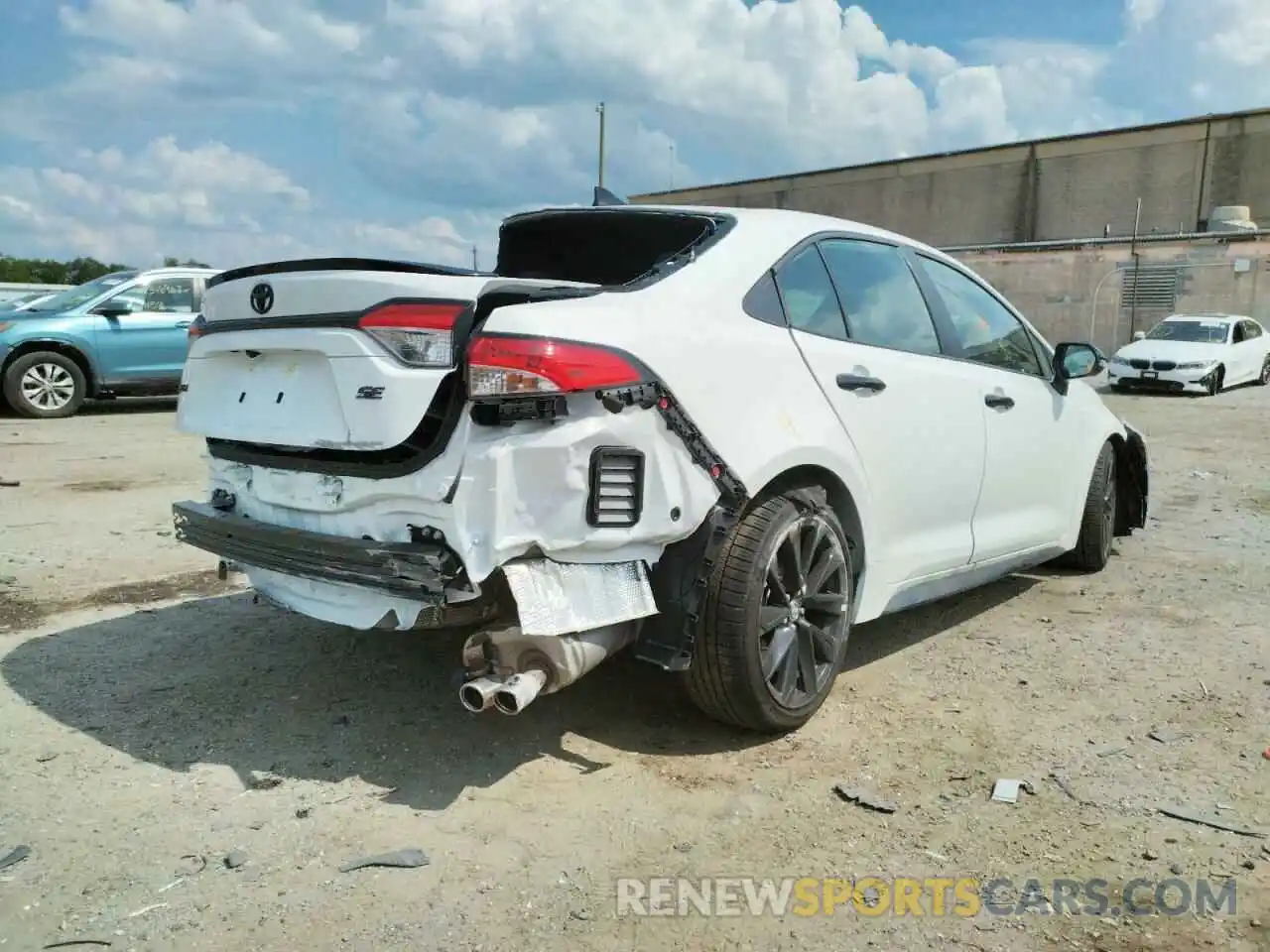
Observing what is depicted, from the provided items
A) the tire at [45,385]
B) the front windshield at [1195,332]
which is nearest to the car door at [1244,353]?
the front windshield at [1195,332]

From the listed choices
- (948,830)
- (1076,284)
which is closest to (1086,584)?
(948,830)

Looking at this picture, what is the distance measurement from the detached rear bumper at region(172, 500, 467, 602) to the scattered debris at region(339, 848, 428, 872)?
66 cm

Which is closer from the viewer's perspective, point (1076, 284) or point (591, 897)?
point (591, 897)

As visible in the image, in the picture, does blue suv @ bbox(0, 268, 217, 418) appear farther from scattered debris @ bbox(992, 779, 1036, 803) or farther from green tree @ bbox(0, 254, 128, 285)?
green tree @ bbox(0, 254, 128, 285)

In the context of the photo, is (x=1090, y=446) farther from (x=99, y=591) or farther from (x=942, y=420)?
(x=99, y=591)

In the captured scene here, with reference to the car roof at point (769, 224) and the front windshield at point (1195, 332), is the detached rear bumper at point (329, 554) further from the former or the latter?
the front windshield at point (1195, 332)

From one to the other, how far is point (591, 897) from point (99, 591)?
3545 millimetres

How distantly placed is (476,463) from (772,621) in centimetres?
112

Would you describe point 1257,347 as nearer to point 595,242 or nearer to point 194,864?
point 595,242

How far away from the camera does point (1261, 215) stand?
34188 mm

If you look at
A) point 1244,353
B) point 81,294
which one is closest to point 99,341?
point 81,294

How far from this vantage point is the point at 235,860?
2.59 metres

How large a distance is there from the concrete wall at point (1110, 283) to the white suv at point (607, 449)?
25.4m

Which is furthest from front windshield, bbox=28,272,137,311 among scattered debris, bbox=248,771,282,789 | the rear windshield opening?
scattered debris, bbox=248,771,282,789
